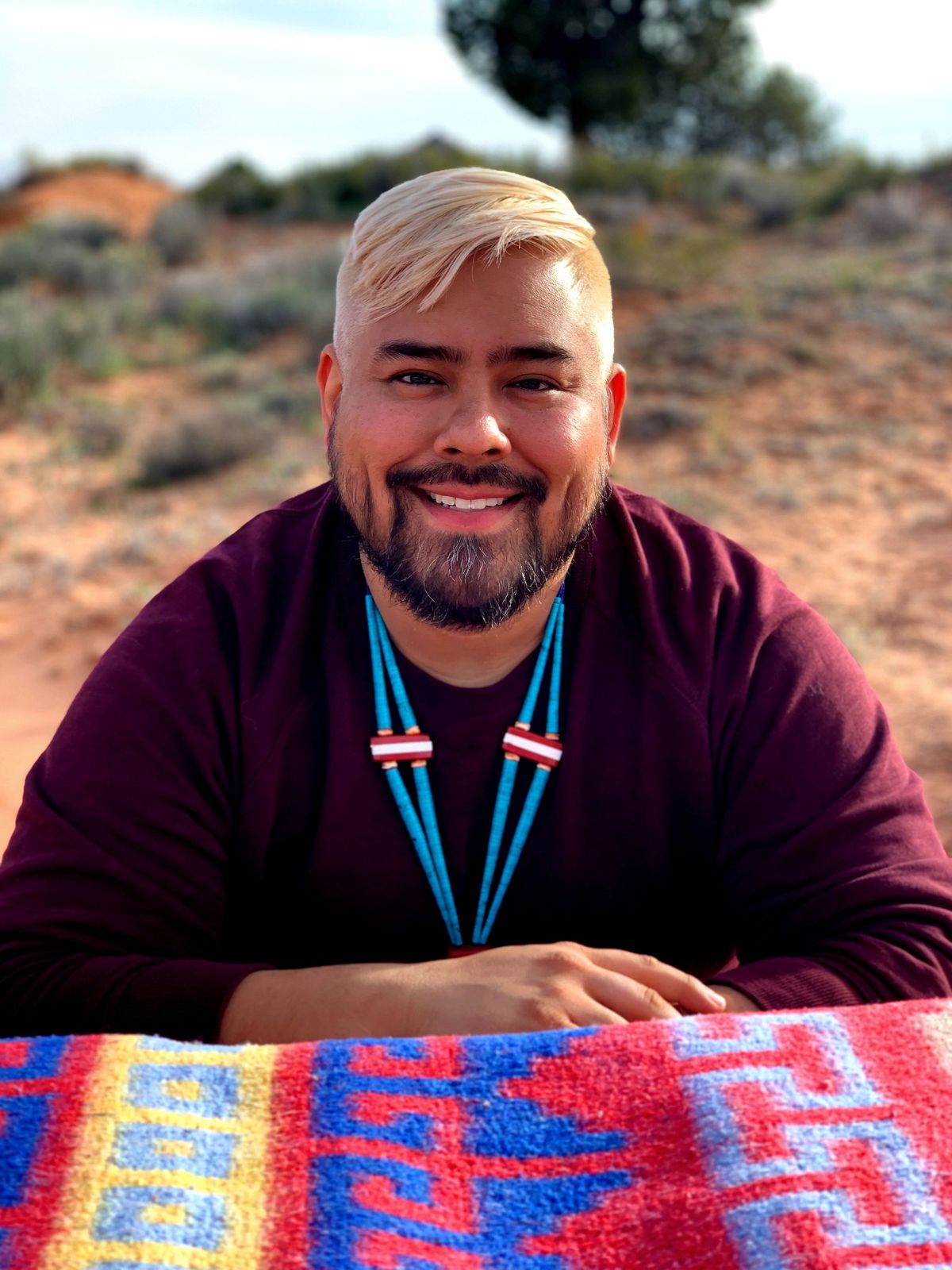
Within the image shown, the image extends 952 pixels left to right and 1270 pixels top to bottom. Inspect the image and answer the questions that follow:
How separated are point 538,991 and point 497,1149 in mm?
314

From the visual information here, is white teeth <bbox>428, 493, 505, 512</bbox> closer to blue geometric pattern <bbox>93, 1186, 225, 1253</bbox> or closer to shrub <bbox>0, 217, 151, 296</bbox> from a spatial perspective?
blue geometric pattern <bbox>93, 1186, 225, 1253</bbox>

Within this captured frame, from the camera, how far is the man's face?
2.03m

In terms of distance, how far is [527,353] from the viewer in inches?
80.1

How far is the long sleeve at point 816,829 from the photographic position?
1861 millimetres

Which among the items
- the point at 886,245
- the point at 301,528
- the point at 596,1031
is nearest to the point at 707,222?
the point at 886,245

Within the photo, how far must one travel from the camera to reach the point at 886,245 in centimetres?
1173

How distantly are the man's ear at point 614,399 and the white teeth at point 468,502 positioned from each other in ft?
0.98

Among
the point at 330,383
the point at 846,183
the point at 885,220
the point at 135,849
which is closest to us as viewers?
the point at 135,849

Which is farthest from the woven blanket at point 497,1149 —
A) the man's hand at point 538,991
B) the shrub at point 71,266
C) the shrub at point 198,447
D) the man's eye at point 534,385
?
the shrub at point 71,266

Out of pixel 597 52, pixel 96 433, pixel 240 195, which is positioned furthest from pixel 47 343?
pixel 597 52

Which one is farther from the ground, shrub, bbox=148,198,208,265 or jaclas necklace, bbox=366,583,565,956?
shrub, bbox=148,198,208,265

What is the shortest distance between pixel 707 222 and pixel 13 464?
28.2ft

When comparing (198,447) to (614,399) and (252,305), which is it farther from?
(614,399)

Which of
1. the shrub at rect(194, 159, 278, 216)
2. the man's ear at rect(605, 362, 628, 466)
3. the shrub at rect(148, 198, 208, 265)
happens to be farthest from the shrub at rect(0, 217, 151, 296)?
the man's ear at rect(605, 362, 628, 466)
